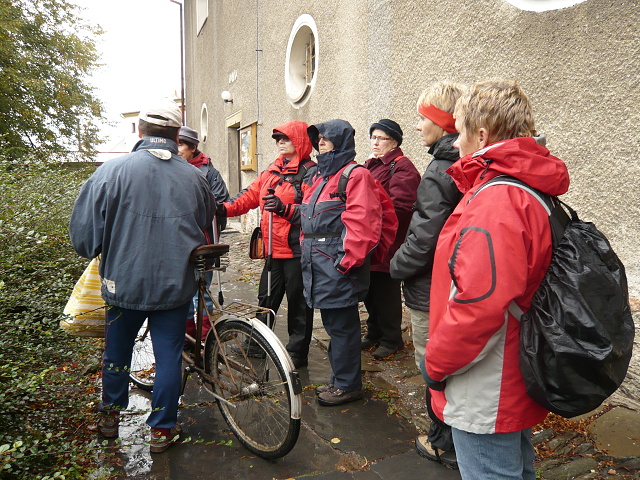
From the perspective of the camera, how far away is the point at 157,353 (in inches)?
108

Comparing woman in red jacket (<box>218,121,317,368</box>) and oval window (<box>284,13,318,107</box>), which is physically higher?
oval window (<box>284,13,318,107</box>)

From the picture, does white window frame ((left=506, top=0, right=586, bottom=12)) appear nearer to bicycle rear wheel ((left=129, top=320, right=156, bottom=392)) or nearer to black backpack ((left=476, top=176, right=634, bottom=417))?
black backpack ((left=476, top=176, right=634, bottom=417))

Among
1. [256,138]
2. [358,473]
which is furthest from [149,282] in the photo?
[256,138]

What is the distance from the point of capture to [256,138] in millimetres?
10945

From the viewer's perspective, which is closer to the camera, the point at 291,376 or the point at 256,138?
the point at 291,376

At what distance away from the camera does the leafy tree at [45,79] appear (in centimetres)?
1298

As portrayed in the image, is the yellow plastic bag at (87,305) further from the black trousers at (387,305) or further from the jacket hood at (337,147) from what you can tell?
the black trousers at (387,305)

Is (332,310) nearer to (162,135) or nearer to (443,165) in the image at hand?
(443,165)

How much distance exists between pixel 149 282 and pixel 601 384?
202 centimetres

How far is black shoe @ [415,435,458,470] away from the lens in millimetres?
2578

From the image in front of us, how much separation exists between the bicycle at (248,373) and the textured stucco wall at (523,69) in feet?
7.16

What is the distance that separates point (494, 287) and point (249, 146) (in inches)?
408

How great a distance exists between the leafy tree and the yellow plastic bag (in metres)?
10.8

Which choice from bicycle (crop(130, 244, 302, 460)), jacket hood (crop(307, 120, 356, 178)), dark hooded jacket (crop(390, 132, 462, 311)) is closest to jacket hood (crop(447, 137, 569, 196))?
dark hooded jacket (crop(390, 132, 462, 311))
